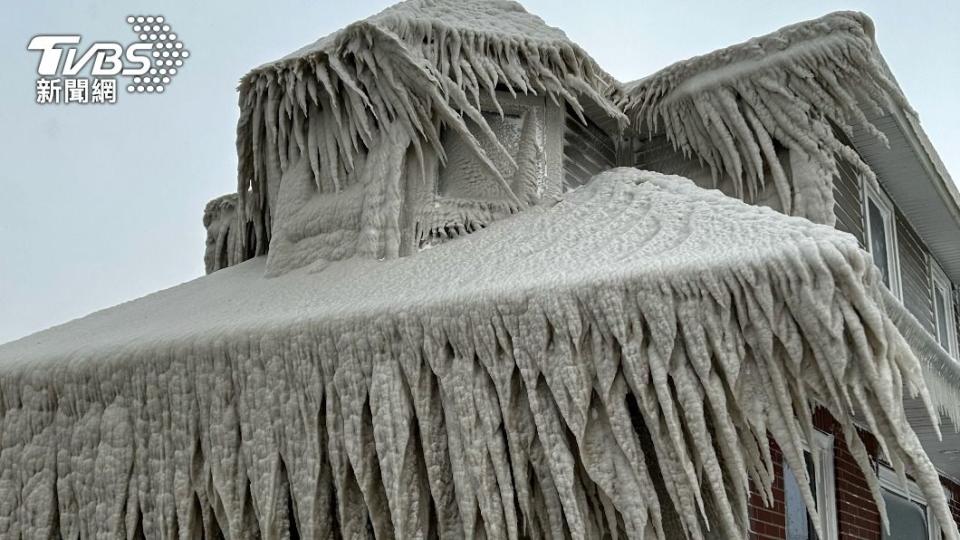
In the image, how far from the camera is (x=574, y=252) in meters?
3.61

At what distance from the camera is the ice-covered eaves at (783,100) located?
5.11 metres

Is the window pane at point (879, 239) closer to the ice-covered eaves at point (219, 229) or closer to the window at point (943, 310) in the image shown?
the window at point (943, 310)

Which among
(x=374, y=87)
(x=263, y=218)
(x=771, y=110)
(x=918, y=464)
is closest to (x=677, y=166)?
(x=771, y=110)

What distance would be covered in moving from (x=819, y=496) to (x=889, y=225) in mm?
3174

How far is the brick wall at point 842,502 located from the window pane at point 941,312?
3.31 m

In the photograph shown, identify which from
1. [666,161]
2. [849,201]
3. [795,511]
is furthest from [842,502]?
[666,161]

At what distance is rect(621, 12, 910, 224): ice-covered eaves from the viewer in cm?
511

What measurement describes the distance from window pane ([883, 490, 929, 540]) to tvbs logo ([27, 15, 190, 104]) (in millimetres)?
7480

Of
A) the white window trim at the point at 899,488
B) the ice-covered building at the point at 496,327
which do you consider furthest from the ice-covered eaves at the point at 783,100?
the white window trim at the point at 899,488

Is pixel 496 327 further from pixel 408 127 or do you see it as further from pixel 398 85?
pixel 398 85

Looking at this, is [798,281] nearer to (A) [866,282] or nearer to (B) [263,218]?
(A) [866,282]

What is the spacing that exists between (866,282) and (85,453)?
3.29m

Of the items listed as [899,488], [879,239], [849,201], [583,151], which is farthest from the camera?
[879,239]

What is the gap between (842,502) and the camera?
640 centimetres
